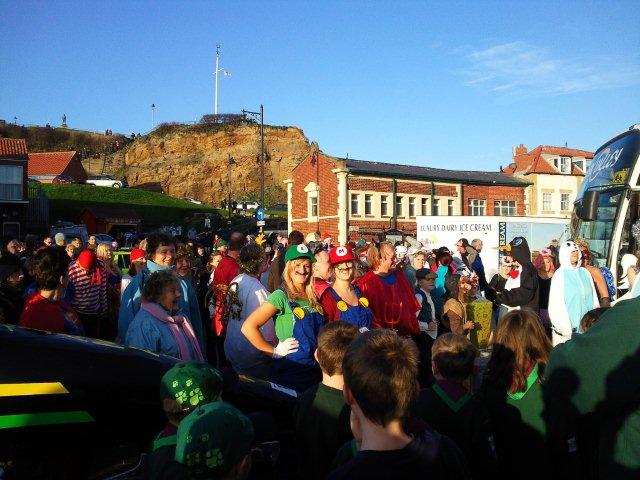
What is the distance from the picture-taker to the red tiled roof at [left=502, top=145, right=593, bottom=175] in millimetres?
49125

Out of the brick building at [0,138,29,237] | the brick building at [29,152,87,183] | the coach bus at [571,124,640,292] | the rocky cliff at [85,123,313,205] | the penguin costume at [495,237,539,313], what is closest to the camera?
the penguin costume at [495,237,539,313]

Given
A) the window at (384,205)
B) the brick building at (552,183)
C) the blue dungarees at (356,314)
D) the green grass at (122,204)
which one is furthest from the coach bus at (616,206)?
the green grass at (122,204)

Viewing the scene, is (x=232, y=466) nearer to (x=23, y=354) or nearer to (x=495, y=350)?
(x=23, y=354)

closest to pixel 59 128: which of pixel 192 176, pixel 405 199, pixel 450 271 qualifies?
pixel 192 176

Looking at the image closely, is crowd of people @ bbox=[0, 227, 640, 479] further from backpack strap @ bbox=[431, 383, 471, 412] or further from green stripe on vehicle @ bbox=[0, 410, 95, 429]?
green stripe on vehicle @ bbox=[0, 410, 95, 429]

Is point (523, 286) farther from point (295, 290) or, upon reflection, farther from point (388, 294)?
point (295, 290)

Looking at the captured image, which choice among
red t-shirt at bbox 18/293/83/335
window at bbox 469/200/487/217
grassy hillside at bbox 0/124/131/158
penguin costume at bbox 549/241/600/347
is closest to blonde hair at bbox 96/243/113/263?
red t-shirt at bbox 18/293/83/335

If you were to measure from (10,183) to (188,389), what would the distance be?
155ft

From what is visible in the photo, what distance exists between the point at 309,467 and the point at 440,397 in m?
0.82

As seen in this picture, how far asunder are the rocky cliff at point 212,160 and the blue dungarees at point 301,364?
86788mm

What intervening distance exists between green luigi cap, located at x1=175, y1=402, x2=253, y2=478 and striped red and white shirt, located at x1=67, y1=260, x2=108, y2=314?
5.56 m

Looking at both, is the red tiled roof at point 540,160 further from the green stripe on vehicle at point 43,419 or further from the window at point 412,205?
the green stripe on vehicle at point 43,419

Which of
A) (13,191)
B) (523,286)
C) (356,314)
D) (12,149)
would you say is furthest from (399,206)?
(356,314)

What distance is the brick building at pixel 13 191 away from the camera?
4359 cm
